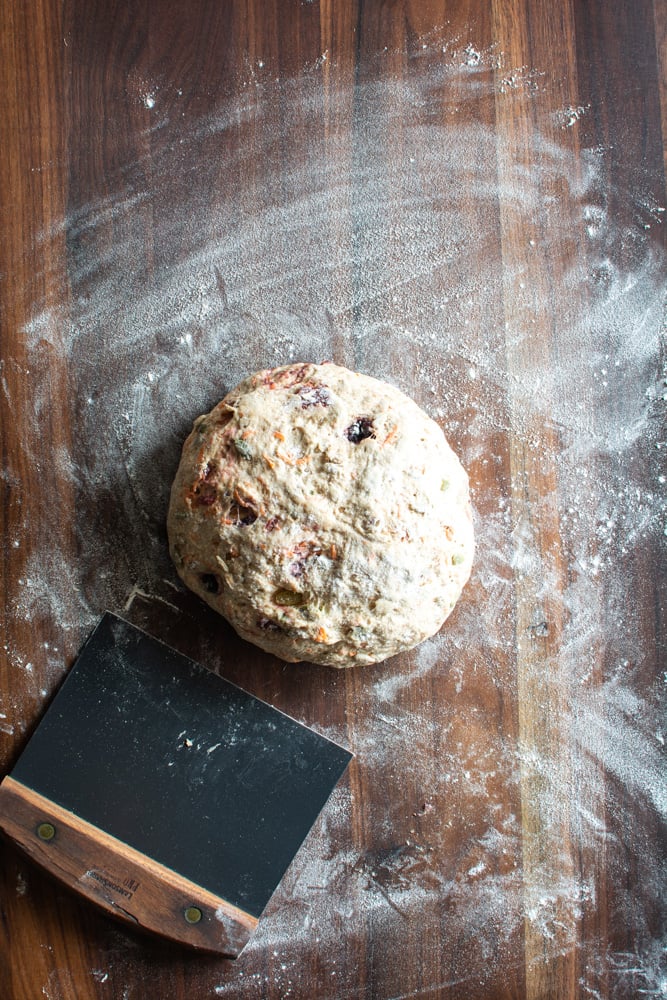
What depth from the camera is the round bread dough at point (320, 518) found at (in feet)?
4.00

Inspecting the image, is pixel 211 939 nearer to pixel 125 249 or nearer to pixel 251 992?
pixel 251 992

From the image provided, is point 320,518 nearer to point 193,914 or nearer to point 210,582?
point 210,582

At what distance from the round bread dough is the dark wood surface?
22cm

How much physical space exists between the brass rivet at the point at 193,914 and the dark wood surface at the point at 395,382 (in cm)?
13

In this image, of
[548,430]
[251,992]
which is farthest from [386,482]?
[251,992]

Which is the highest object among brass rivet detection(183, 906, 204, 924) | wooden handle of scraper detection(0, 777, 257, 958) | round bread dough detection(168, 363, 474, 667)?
round bread dough detection(168, 363, 474, 667)

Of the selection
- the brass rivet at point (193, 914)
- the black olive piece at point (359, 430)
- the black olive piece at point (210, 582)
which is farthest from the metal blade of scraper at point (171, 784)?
the black olive piece at point (359, 430)

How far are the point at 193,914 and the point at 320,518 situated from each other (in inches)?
30.3

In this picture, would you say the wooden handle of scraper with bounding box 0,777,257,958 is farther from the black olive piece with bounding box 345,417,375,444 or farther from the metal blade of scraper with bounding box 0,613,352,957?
the black olive piece with bounding box 345,417,375,444

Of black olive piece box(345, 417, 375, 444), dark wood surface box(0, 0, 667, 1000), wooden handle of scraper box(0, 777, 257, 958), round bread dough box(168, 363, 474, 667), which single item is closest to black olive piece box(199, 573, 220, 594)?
round bread dough box(168, 363, 474, 667)

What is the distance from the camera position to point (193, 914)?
1384 millimetres

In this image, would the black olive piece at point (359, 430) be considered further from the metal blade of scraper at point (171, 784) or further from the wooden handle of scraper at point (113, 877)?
the wooden handle of scraper at point (113, 877)

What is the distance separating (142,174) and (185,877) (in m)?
1.32

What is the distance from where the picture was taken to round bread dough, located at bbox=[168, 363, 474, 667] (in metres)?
1.22
